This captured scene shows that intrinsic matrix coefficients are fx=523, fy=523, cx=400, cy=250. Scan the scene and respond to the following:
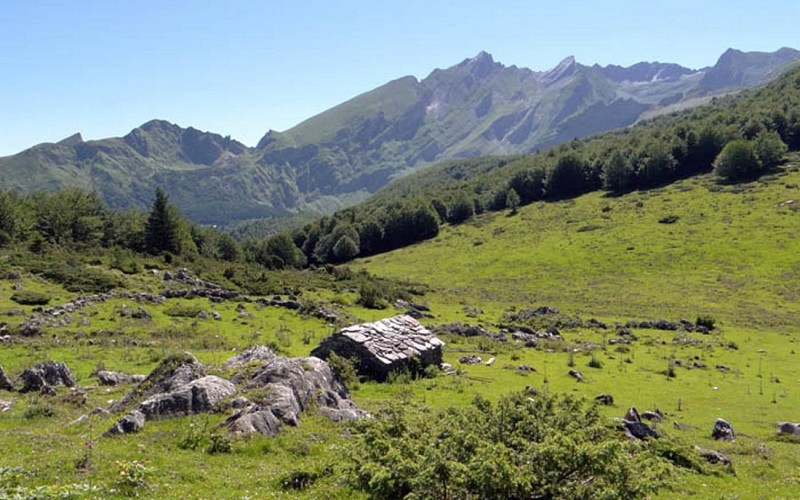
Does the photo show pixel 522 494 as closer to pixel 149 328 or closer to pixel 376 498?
pixel 376 498

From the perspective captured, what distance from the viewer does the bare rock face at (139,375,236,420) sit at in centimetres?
1905

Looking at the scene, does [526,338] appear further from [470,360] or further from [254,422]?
[254,422]

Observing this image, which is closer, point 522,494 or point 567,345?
point 522,494

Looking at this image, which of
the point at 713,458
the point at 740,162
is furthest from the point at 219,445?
the point at 740,162

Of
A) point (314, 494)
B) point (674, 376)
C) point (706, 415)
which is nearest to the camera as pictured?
point (314, 494)

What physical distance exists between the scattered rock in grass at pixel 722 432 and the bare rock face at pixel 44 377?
1202 inches

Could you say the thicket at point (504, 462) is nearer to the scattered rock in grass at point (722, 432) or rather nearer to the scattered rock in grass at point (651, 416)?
the scattered rock in grass at point (722, 432)

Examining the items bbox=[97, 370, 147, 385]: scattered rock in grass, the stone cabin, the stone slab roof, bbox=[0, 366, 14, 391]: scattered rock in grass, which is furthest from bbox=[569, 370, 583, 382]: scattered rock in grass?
bbox=[0, 366, 14, 391]: scattered rock in grass

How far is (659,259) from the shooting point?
93.6m

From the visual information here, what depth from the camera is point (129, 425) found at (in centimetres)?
1797

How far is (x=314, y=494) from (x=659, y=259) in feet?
305

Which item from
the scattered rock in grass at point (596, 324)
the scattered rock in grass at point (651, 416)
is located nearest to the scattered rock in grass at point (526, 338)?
the scattered rock in grass at point (596, 324)

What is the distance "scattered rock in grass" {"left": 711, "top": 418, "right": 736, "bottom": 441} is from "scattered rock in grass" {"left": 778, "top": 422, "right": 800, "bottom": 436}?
8.93 ft

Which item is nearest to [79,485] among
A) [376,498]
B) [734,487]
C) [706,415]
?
[376,498]
